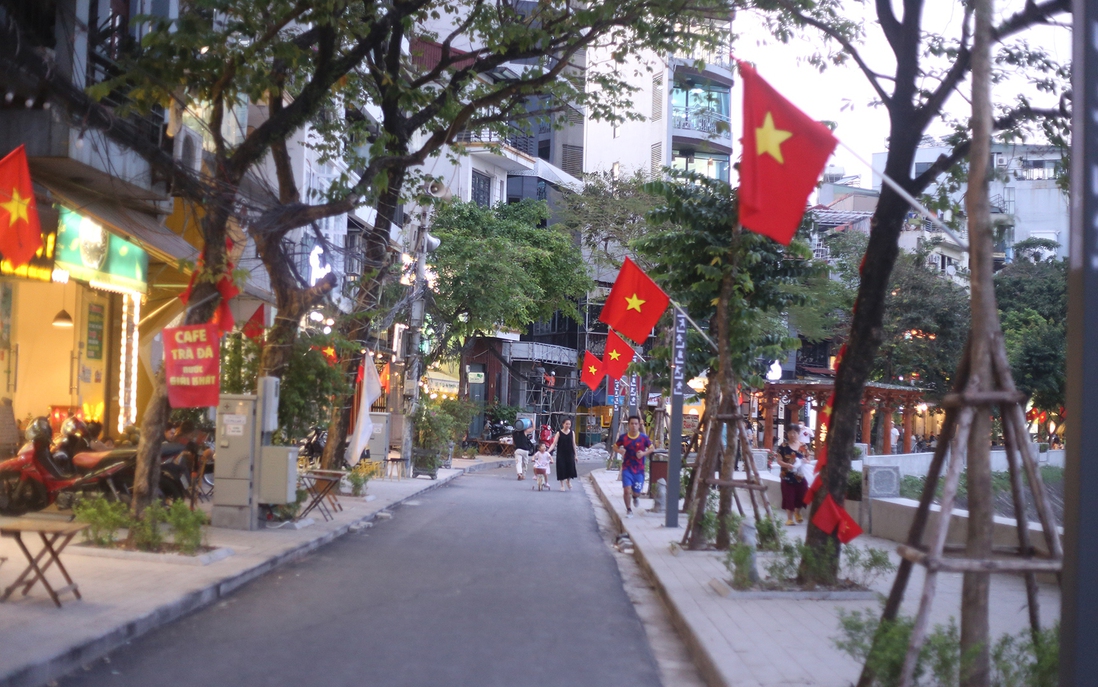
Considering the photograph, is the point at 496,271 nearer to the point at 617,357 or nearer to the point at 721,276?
the point at 617,357

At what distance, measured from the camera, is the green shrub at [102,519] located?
1105 cm

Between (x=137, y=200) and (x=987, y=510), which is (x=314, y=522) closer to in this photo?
(x=137, y=200)

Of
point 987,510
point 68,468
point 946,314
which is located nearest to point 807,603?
point 987,510

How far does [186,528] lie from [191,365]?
201cm

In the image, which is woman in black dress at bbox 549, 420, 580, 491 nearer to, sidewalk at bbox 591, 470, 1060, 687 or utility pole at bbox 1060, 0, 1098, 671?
sidewalk at bbox 591, 470, 1060, 687

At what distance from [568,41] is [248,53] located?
553 centimetres

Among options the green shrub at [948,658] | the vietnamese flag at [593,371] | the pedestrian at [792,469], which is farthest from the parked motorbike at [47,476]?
the vietnamese flag at [593,371]

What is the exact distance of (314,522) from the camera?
15828 mm

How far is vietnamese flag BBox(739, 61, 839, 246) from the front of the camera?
6.22m

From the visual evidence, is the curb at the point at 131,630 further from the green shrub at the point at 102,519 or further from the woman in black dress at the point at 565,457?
the woman in black dress at the point at 565,457

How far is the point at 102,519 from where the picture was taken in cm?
1106

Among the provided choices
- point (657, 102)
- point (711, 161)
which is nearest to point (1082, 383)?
point (711, 161)

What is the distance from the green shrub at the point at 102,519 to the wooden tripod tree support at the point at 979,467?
836 centimetres

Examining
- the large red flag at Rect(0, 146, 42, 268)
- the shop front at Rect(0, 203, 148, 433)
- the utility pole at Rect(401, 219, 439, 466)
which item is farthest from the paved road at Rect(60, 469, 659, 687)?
the utility pole at Rect(401, 219, 439, 466)
